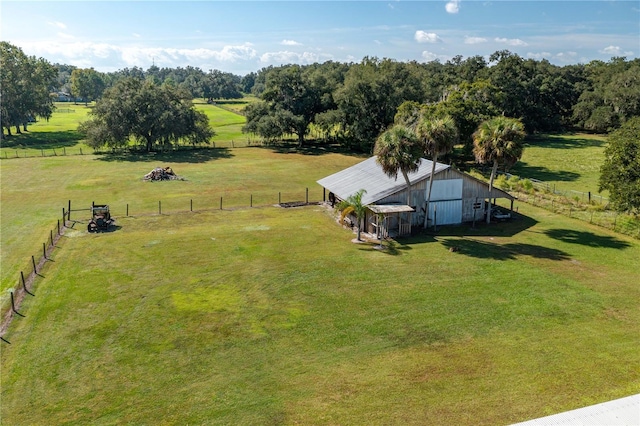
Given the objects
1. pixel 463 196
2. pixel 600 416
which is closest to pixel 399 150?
pixel 463 196

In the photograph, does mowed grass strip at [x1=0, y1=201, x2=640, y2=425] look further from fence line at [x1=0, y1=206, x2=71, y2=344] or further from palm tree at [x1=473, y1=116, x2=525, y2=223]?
palm tree at [x1=473, y1=116, x2=525, y2=223]

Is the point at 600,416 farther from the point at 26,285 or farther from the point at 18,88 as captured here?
the point at 18,88

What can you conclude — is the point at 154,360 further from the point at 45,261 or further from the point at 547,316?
the point at 547,316

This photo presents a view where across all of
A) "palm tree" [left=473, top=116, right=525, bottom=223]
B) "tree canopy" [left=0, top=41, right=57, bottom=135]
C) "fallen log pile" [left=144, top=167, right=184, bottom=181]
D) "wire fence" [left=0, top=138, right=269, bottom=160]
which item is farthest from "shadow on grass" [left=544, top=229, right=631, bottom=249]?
"tree canopy" [left=0, top=41, right=57, bottom=135]

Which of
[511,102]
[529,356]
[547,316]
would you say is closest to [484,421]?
[529,356]

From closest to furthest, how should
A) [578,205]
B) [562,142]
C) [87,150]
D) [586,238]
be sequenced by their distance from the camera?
[586,238], [578,205], [87,150], [562,142]

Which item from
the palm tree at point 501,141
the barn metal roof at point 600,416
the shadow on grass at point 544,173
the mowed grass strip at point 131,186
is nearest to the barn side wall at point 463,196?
the palm tree at point 501,141

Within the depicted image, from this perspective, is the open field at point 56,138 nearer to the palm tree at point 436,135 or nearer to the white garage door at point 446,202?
the white garage door at point 446,202
